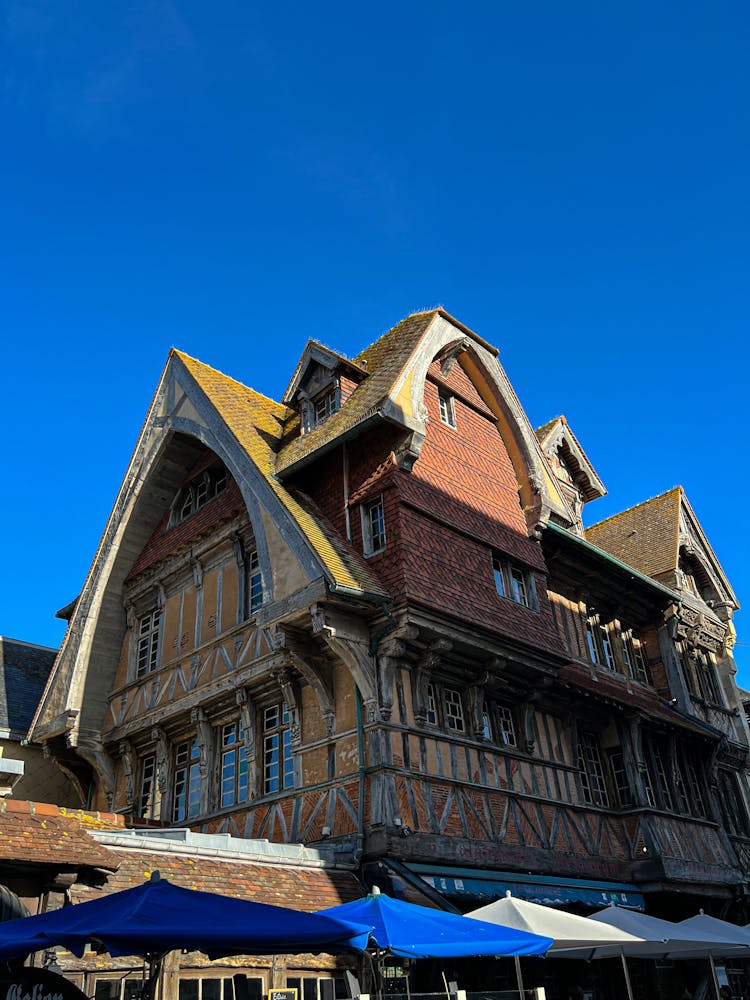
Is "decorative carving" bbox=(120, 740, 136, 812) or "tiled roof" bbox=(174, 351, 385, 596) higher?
"tiled roof" bbox=(174, 351, 385, 596)

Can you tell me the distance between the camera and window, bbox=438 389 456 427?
54.0ft

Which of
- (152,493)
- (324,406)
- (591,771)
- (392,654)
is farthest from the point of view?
(152,493)

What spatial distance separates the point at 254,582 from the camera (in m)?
15.5

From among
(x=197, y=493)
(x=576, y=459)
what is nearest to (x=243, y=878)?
(x=197, y=493)

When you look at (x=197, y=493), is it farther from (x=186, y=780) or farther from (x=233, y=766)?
(x=233, y=766)

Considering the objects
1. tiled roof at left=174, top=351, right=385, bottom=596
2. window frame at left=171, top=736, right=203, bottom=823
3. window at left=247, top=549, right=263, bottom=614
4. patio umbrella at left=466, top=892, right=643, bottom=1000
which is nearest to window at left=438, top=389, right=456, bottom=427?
tiled roof at left=174, top=351, right=385, bottom=596

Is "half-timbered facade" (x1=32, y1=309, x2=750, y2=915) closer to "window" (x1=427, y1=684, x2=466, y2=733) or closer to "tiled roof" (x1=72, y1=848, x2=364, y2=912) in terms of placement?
"window" (x1=427, y1=684, x2=466, y2=733)

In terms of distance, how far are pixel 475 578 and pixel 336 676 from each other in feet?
9.68

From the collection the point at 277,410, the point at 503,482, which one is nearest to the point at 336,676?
the point at 503,482

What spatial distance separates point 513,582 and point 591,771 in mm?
3993

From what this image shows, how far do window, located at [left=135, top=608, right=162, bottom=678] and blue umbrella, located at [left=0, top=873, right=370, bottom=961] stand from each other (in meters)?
11.1

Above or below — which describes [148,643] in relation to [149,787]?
above

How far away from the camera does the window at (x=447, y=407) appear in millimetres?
16469

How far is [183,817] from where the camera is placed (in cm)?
1514
